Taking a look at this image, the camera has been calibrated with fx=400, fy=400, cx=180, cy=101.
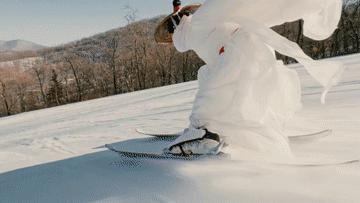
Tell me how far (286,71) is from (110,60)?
61.7 meters

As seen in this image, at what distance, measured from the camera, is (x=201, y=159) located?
2.57 meters

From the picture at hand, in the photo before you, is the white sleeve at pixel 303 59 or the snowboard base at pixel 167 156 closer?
the white sleeve at pixel 303 59

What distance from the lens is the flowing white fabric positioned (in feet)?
8.55

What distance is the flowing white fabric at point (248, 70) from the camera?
2605 mm

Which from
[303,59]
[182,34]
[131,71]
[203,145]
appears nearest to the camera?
[303,59]

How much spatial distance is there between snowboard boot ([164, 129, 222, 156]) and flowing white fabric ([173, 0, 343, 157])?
0.24ft

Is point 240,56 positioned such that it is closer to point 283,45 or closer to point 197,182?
point 283,45

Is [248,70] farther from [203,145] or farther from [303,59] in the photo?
[203,145]

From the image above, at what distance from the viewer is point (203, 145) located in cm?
269

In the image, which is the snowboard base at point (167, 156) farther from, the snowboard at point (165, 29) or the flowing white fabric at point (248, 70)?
the snowboard at point (165, 29)

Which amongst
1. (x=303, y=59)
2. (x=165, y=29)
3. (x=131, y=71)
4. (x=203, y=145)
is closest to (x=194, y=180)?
(x=203, y=145)

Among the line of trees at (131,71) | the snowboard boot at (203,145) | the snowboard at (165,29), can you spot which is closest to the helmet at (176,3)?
the snowboard at (165,29)

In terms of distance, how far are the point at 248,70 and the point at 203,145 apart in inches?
22.9

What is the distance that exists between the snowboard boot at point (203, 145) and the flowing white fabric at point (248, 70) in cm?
7
